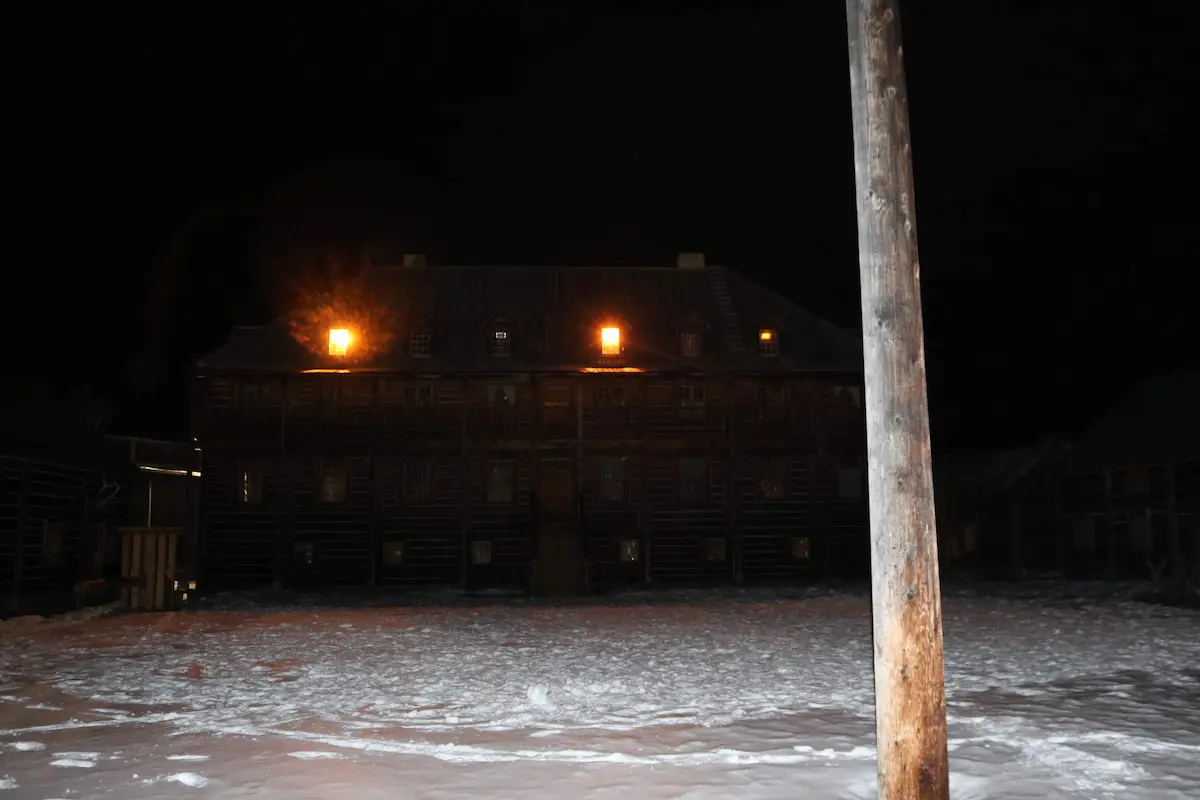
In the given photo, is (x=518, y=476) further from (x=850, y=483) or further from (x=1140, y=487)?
(x=1140, y=487)

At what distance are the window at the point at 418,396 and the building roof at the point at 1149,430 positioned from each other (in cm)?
2245

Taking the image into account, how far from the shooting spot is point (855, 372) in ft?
110

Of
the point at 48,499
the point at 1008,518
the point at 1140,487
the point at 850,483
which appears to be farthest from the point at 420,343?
the point at 1140,487

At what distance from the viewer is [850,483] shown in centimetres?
3431

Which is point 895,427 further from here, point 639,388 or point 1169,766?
point 639,388

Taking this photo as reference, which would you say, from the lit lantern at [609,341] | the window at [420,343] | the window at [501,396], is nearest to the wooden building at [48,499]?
the window at [420,343]

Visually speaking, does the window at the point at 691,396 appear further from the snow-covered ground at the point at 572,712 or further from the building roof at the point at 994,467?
the snow-covered ground at the point at 572,712

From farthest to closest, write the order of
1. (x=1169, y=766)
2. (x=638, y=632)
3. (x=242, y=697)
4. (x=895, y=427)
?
(x=638, y=632)
(x=242, y=697)
(x=1169, y=766)
(x=895, y=427)

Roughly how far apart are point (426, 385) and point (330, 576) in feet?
23.7

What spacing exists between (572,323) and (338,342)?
8442 mm

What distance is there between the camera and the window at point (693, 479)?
1321 inches

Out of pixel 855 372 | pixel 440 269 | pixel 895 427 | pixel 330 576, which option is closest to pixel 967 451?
pixel 855 372

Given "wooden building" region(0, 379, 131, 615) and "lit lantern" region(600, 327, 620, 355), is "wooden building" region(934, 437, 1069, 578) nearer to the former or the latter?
"lit lantern" region(600, 327, 620, 355)

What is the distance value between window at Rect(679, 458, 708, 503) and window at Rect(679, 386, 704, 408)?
196 cm
